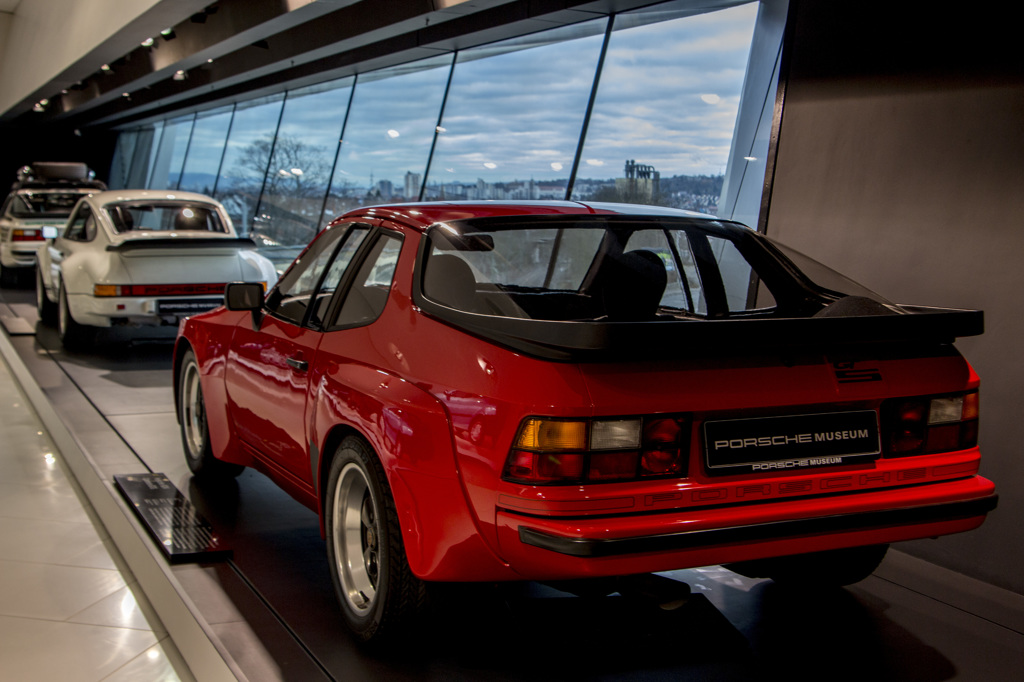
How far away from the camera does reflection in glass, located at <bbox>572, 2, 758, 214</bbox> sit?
7367 millimetres

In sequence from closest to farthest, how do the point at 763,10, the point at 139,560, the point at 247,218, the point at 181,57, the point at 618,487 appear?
the point at 618,487 → the point at 139,560 → the point at 763,10 → the point at 181,57 → the point at 247,218

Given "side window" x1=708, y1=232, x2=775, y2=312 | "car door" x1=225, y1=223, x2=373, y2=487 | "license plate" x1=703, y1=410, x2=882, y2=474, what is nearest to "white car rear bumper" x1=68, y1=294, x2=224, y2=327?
"car door" x1=225, y1=223, x2=373, y2=487

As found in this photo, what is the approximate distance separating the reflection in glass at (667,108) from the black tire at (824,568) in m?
4.12

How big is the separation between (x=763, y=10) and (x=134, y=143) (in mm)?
26619

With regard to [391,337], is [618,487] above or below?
below

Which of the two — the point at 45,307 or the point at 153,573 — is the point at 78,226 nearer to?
the point at 45,307

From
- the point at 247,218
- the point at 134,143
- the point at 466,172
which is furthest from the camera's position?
the point at 134,143

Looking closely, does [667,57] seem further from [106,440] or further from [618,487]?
[618,487]

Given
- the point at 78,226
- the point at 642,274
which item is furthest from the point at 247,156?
the point at 642,274

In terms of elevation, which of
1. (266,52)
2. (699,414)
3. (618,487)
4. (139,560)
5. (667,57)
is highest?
(266,52)

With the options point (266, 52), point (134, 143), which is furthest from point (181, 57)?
point (134, 143)

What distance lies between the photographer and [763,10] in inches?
280

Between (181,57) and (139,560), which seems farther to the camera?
(181,57)

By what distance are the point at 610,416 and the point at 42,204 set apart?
51.0ft
